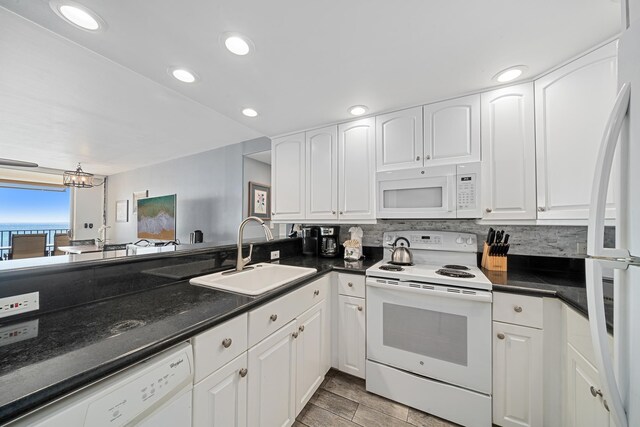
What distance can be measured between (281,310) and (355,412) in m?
0.94

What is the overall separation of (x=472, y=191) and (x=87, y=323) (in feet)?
7.15

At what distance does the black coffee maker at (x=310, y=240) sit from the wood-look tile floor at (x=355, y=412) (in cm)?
116

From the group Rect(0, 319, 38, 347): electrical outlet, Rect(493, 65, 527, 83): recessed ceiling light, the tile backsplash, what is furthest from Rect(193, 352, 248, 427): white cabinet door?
Rect(493, 65, 527, 83): recessed ceiling light

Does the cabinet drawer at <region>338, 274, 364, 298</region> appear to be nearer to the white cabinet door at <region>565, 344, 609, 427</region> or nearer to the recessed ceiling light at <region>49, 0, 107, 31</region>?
the white cabinet door at <region>565, 344, 609, 427</region>

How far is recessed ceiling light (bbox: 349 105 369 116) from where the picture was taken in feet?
6.28

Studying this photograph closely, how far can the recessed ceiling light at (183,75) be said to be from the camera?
4.64 ft

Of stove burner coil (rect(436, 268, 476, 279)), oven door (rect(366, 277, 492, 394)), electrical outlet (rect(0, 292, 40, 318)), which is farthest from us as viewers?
stove burner coil (rect(436, 268, 476, 279))

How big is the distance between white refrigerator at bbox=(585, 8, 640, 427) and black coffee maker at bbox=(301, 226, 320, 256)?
1942 millimetres

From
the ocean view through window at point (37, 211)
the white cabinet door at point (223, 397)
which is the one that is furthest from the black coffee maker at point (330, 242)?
the ocean view through window at point (37, 211)

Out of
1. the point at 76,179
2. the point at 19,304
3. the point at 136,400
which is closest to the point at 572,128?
the point at 136,400

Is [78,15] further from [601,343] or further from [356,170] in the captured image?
[601,343]

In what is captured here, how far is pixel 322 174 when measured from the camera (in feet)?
7.38

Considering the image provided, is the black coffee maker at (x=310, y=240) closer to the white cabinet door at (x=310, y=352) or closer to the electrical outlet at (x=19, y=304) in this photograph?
the white cabinet door at (x=310, y=352)

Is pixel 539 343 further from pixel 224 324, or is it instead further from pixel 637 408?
pixel 224 324
